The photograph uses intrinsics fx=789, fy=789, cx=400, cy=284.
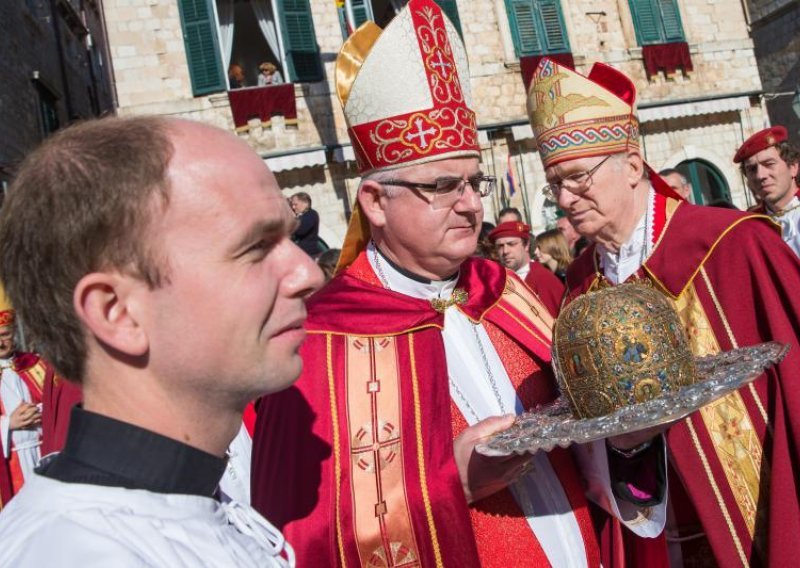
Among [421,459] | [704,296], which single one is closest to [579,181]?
[704,296]

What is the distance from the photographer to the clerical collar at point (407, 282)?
105 inches

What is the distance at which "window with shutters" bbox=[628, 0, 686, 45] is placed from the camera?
15.0 meters

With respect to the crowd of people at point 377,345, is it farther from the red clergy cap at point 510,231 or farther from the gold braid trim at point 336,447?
the red clergy cap at point 510,231

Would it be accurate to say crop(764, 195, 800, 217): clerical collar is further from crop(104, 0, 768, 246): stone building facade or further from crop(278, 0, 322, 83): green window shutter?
crop(278, 0, 322, 83): green window shutter

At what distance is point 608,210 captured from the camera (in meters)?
3.12

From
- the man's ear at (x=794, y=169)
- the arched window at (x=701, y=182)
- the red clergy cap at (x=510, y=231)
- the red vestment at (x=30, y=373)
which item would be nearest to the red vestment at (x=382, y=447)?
the red clergy cap at (x=510, y=231)

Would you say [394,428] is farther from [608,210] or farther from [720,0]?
[720,0]

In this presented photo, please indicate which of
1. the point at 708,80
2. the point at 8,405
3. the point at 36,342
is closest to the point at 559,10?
the point at 708,80

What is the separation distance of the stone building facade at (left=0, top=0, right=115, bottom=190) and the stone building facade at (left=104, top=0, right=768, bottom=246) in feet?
3.01

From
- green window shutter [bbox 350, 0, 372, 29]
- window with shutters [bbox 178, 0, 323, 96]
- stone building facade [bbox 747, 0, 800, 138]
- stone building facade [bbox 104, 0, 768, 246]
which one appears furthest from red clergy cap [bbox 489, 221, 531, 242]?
stone building facade [bbox 747, 0, 800, 138]

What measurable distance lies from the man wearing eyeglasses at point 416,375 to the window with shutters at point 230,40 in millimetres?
10725

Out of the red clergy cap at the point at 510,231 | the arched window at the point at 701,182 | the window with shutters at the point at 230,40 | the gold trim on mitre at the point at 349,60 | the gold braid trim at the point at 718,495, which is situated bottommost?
the gold braid trim at the point at 718,495

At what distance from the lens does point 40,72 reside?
1576cm

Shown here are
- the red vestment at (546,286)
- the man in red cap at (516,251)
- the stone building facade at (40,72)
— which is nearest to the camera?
the red vestment at (546,286)
